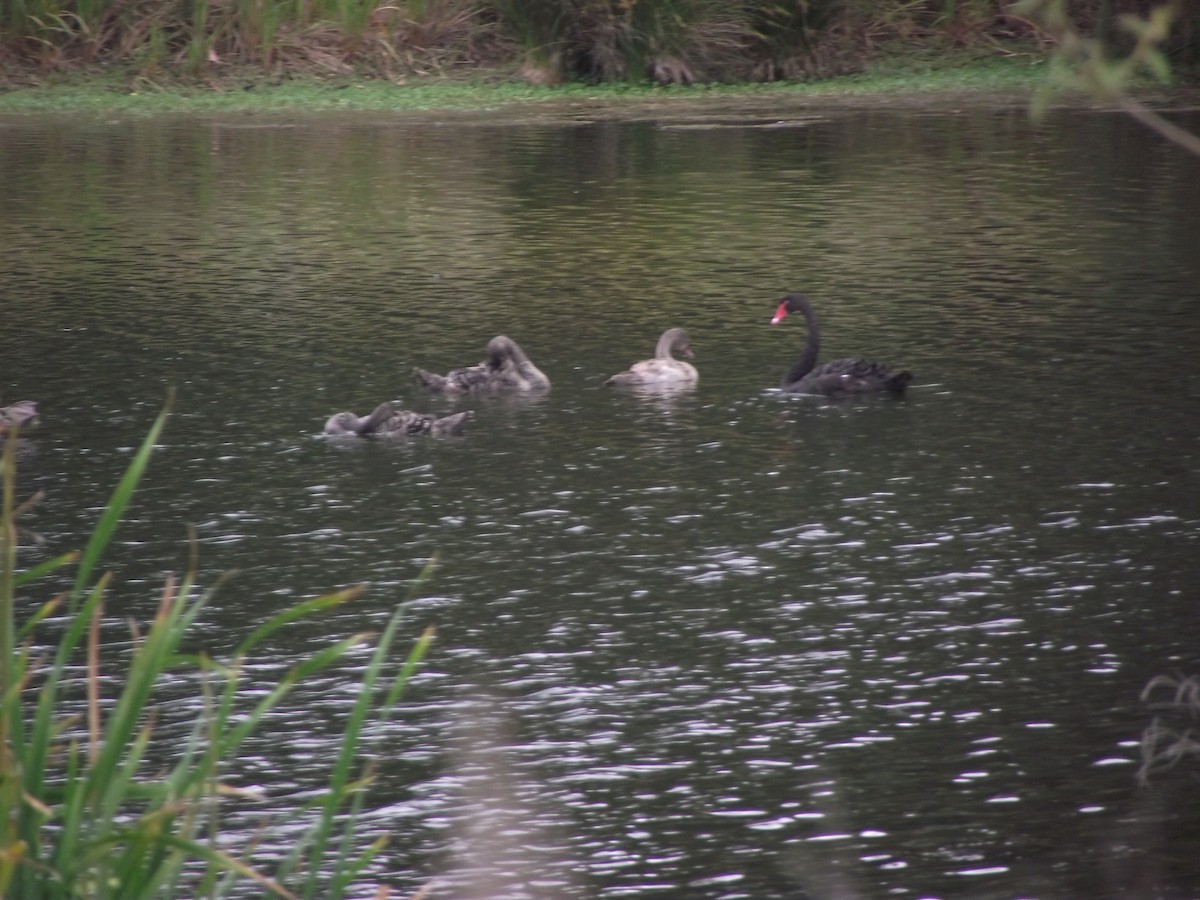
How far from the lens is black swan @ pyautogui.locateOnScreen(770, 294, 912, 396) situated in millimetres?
11703

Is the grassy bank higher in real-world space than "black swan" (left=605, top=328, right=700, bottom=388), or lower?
higher

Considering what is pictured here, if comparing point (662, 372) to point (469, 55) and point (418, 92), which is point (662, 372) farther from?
point (469, 55)

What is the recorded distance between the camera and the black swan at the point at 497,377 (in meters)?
12.1

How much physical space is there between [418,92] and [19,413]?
666 inches

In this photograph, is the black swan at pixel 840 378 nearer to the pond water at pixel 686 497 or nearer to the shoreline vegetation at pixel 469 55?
the pond water at pixel 686 497

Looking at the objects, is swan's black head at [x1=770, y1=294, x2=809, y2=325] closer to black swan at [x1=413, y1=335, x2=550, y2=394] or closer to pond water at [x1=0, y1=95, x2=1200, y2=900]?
pond water at [x1=0, y1=95, x2=1200, y2=900]

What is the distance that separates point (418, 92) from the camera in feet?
89.8

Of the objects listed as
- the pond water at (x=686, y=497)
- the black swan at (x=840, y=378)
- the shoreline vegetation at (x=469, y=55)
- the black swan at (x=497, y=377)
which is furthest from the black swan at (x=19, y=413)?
the shoreline vegetation at (x=469, y=55)

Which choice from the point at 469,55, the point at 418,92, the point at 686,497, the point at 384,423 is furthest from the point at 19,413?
the point at 469,55

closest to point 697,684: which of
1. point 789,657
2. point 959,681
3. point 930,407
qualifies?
point 789,657

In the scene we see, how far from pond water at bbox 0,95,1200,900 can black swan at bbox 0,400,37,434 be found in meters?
0.12

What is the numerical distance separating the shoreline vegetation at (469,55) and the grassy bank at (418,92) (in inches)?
1.7

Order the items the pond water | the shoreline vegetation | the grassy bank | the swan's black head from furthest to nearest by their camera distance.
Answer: the shoreline vegetation → the grassy bank → the swan's black head → the pond water

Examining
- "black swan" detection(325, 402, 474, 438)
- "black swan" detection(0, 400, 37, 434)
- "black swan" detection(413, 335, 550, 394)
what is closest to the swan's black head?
"black swan" detection(413, 335, 550, 394)
